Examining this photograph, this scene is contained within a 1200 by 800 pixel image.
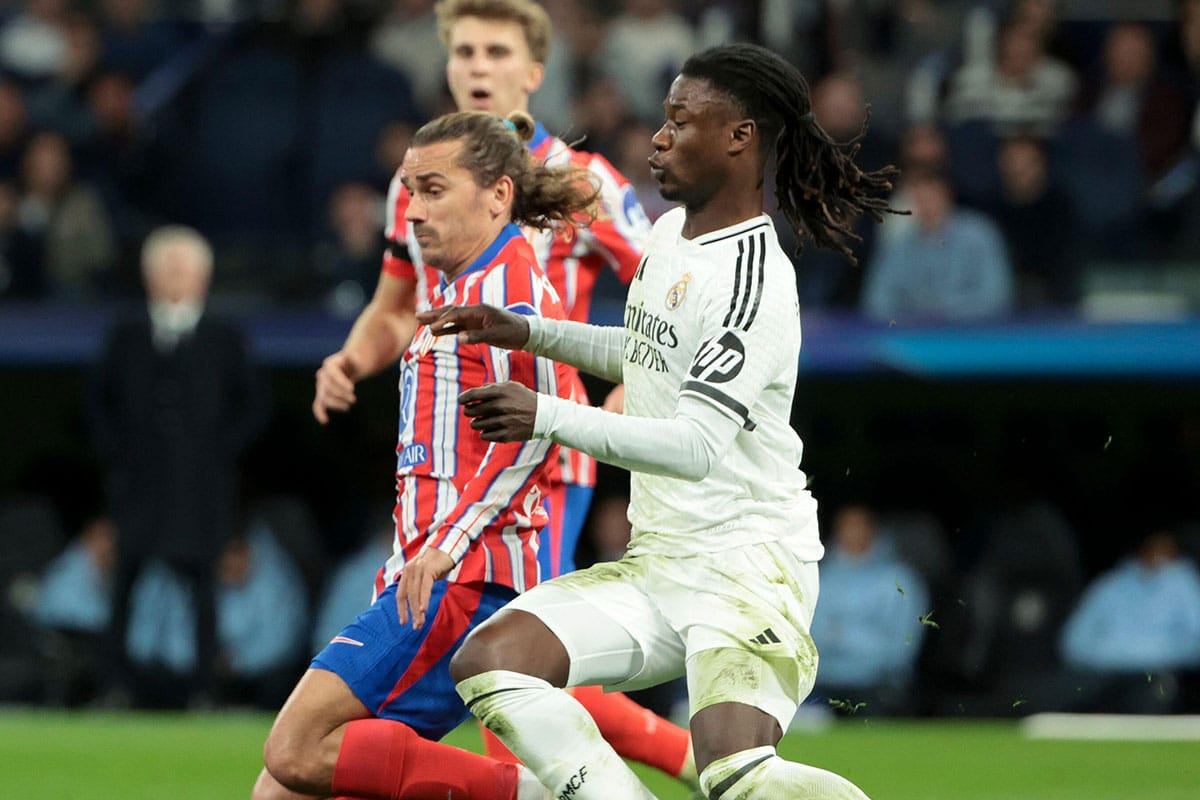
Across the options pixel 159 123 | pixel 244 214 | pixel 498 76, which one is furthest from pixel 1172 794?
pixel 159 123

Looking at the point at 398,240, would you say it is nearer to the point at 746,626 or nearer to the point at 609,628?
the point at 609,628

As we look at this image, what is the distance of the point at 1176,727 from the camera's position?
10.3 meters

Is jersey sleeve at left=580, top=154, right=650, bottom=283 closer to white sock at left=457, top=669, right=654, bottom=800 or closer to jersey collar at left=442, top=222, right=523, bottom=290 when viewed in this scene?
jersey collar at left=442, top=222, right=523, bottom=290

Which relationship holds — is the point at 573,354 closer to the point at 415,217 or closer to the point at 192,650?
the point at 415,217

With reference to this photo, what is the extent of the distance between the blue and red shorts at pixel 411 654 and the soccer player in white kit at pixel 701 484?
0.37 metres

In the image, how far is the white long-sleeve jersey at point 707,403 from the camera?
419cm

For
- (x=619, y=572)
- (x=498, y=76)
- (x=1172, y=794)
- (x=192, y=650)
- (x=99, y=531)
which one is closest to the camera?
(x=619, y=572)

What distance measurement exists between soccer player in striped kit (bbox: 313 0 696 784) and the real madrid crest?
2.63ft

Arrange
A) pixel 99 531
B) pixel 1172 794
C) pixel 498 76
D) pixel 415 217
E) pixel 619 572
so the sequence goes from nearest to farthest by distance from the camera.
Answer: pixel 619 572, pixel 415 217, pixel 498 76, pixel 1172 794, pixel 99 531

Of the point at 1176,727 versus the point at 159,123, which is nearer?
the point at 1176,727

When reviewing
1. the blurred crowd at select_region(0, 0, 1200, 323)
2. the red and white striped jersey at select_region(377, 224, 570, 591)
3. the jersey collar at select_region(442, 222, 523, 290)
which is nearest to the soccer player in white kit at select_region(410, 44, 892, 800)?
the red and white striped jersey at select_region(377, 224, 570, 591)

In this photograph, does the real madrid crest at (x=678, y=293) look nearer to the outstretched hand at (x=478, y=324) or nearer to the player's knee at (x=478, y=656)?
the outstretched hand at (x=478, y=324)

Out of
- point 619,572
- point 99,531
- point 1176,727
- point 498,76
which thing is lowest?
point 1176,727

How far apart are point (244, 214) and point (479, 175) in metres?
7.93
